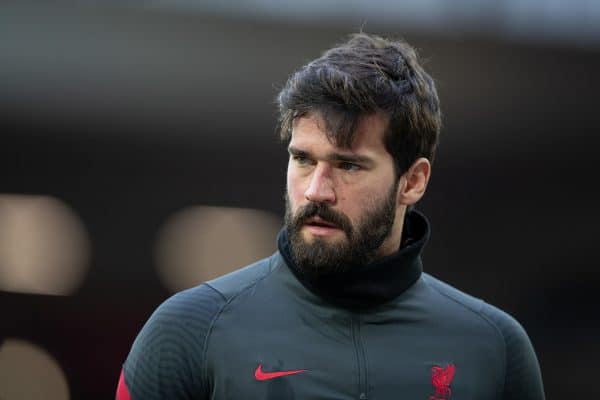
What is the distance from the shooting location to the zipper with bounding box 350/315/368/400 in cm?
180

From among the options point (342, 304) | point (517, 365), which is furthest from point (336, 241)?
point (517, 365)

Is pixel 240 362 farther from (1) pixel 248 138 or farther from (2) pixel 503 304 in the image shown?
(2) pixel 503 304

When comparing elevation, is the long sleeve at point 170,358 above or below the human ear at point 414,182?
below

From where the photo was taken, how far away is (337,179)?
185cm

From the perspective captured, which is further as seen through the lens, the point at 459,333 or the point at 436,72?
the point at 436,72

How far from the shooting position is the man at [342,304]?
178 centimetres

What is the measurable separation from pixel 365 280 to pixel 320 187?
0.81ft

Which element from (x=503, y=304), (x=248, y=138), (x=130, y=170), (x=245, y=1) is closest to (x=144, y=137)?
(x=130, y=170)

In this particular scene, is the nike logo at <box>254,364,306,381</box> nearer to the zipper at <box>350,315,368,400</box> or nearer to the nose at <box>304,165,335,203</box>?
the zipper at <box>350,315,368,400</box>

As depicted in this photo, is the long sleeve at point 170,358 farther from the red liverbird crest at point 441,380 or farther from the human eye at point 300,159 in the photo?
the red liverbird crest at point 441,380

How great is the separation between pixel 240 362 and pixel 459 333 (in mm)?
535

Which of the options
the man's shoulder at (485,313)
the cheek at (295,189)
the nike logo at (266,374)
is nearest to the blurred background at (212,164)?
the man's shoulder at (485,313)

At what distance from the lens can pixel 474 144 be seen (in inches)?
212

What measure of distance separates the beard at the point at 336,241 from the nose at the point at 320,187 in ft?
0.05
